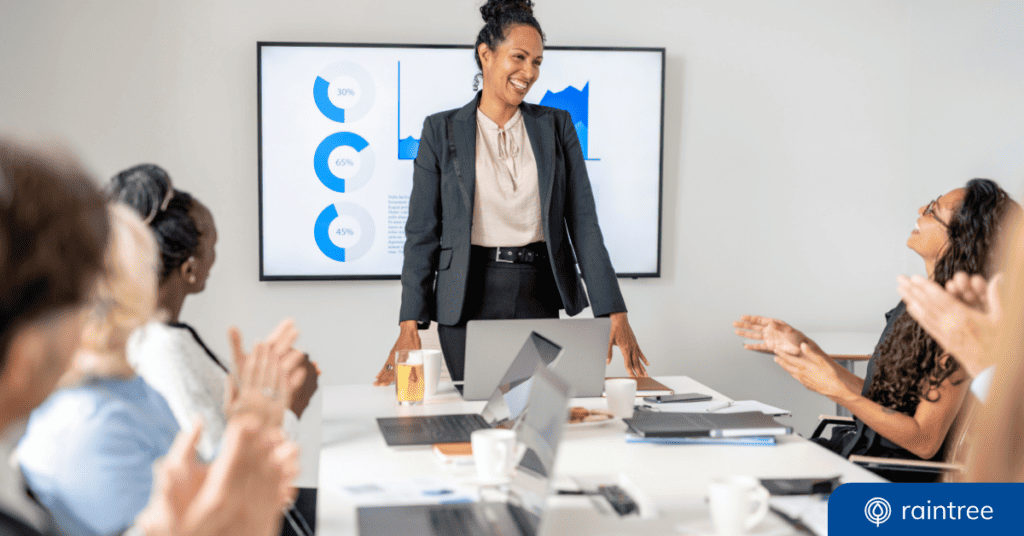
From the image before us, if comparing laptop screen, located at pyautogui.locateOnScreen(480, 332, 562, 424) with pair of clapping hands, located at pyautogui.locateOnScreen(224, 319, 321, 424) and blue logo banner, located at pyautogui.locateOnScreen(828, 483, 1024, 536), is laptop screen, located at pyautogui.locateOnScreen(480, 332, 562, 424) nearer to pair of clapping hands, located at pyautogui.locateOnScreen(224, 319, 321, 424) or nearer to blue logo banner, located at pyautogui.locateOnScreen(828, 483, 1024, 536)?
pair of clapping hands, located at pyautogui.locateOnScreen(224, 319, 321, 424)

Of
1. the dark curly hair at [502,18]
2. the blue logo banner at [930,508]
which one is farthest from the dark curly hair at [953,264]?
the dark curly hair at [502,18]

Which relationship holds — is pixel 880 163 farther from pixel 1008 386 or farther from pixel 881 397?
pixel 1008 386

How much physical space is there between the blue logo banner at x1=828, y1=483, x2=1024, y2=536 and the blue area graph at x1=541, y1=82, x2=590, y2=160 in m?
2.50

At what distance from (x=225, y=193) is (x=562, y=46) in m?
1.60

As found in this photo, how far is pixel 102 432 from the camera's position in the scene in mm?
1134

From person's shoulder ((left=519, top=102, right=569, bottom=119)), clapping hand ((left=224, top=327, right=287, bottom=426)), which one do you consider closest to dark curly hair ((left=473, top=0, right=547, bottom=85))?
person's shoulder ((left=519, top=102, right=569, bottom=119))

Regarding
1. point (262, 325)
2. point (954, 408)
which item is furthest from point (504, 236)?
point (262, 325)

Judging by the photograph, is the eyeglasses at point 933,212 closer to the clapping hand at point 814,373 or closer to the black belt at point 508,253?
the clapping hand at point 814,373

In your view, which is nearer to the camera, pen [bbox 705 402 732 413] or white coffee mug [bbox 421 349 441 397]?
pen [bbox 705 402 732 413]

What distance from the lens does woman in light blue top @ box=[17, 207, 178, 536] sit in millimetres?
1121

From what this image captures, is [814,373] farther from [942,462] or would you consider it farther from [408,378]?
[408,378]

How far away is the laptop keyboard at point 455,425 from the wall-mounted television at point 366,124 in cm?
192

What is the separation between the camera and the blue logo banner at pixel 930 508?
1.19 metres

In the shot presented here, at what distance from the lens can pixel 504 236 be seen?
255 cm
